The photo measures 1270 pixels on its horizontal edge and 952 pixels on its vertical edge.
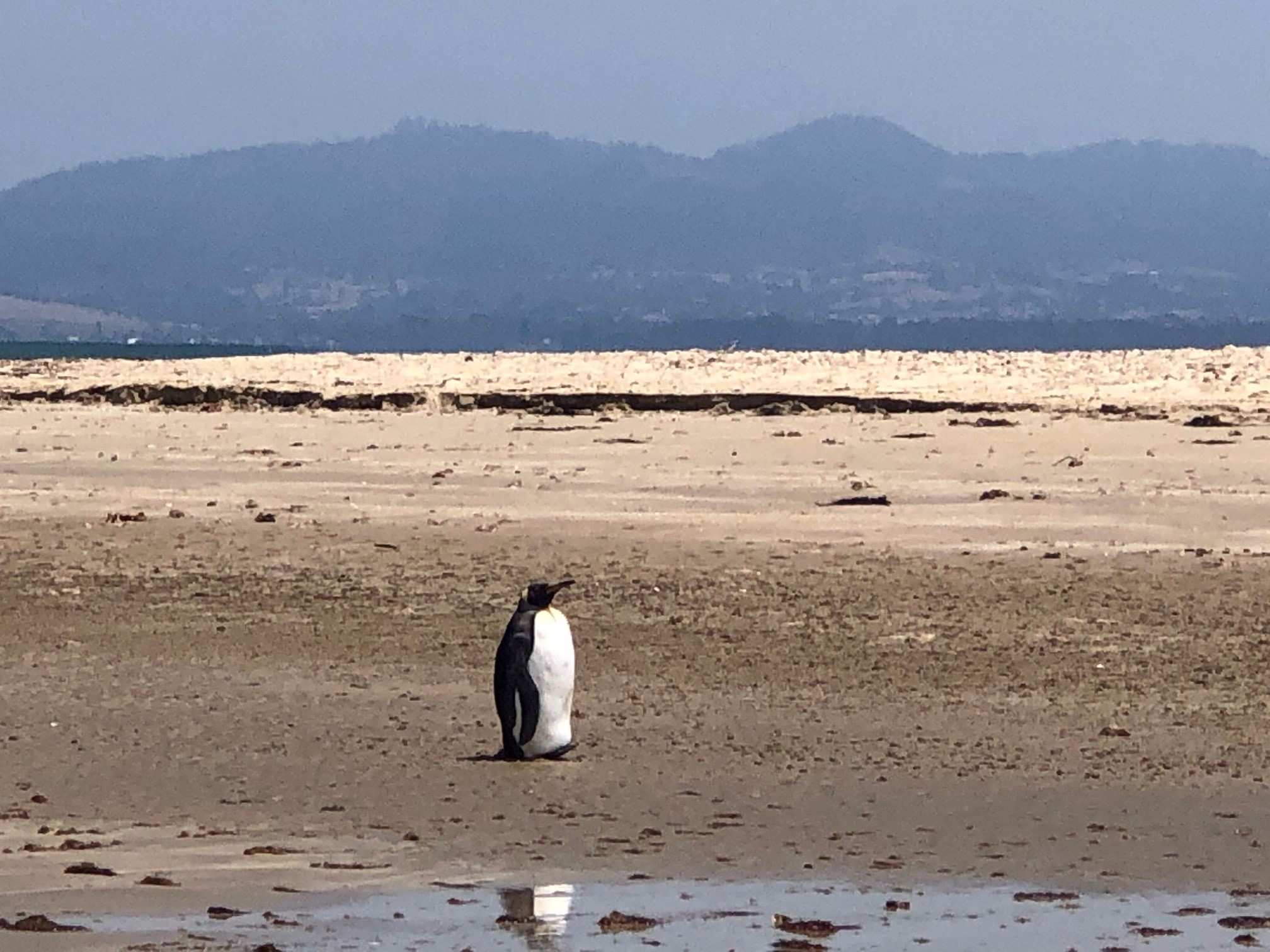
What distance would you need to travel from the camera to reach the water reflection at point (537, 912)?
638cm

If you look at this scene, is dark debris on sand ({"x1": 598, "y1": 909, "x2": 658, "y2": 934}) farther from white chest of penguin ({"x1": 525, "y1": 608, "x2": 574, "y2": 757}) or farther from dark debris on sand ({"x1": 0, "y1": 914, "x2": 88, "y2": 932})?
white chest of penguin ({"x1": 525, "y1": 608, "x2": 574, "y2": 757})

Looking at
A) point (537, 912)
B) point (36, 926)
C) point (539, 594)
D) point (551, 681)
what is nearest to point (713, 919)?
point (537, 912)

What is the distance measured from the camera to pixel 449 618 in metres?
12.2

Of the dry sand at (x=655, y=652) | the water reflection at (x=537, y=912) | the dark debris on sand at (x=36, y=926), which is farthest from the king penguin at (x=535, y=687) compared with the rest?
the dark debris on sand at (x=36, y=926)

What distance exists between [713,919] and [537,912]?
0.48m

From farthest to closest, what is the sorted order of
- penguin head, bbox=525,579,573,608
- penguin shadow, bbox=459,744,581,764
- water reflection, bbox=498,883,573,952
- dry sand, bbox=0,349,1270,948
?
penguin head, bbox=525,579,573,608 < penguin shadow, bbox=459,744,581,764 < dry sand, bbox=0,349,1270,948 < water reflection, bbox=498,883,573,952

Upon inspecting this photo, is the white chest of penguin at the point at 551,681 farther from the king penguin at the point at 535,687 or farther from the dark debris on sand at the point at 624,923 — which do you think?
the dark debris on sand at the point at 624,923

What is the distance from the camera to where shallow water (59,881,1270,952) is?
6.30m

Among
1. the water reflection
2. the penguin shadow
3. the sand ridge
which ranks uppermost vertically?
A: the sand ridge

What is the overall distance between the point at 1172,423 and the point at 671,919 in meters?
14.8

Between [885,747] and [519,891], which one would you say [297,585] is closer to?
[885,747]

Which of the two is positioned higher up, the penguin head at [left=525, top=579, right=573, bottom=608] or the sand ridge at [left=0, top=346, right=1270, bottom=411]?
the sand ridge at [left=0, top=346, right=1270, bottom=411]

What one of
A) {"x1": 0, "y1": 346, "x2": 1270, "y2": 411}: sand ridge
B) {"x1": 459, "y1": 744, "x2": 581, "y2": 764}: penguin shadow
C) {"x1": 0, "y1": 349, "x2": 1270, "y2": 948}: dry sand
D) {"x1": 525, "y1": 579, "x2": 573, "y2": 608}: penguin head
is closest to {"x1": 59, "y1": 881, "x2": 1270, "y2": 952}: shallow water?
{"x1": 0, "y1": 349, "x2": 1270, "y2": 948}: dry sand

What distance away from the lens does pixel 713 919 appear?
659 cm
